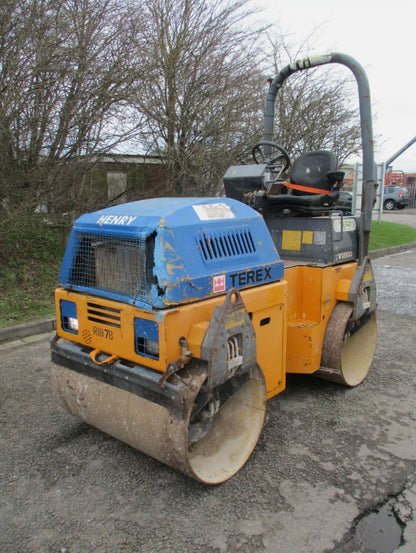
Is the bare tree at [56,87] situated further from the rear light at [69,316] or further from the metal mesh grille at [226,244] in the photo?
the metal mesh grille at [226,244]

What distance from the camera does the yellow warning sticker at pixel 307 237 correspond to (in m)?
3.83

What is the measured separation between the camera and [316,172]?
4.14 m

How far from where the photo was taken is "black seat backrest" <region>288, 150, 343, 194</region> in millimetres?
4062

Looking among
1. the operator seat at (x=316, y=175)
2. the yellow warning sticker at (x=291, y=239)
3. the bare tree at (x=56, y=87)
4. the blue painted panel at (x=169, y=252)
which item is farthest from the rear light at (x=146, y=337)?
the bare tree at (x=56, y=87)

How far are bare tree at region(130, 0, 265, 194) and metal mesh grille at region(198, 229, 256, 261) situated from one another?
5780 millimetres

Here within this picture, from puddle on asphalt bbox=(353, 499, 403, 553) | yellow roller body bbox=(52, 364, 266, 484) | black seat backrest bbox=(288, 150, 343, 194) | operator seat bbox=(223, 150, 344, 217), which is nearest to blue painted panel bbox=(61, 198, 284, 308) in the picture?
yellow roller body bbox=(52, 364, 266, 484)

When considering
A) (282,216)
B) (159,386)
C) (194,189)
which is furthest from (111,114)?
(159,386)

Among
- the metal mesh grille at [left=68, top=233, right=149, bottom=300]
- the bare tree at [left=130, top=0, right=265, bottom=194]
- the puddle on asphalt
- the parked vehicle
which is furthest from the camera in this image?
the parked vehicle

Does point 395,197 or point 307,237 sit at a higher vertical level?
point 307,237

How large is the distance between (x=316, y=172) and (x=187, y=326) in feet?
7.54

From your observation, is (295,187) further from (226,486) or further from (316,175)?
(226,486)

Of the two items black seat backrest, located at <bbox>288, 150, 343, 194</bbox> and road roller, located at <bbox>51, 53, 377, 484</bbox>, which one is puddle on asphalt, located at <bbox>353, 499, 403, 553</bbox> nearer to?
road roller, located at <bbox>51, 53, 377, 484</bbox>

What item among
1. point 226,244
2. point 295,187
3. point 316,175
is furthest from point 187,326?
point 316,175

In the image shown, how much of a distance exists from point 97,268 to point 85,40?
205 inches
